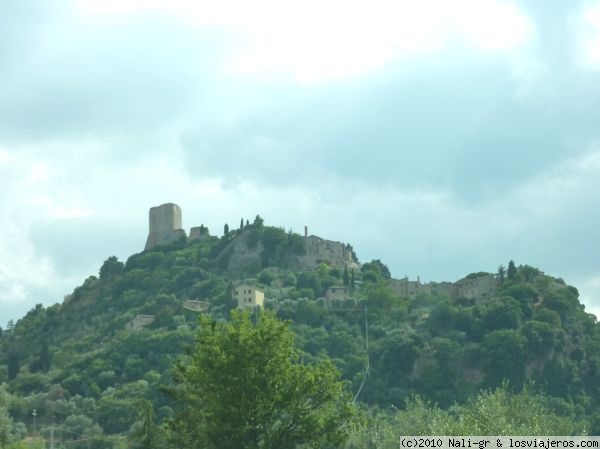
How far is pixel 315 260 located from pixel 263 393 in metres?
127

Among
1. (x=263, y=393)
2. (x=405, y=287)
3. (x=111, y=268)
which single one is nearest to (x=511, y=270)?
(x=405, y=287)

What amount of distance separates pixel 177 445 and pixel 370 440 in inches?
825

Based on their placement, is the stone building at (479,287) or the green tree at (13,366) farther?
the stone building at (479,287)

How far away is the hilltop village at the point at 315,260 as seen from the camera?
490 feet

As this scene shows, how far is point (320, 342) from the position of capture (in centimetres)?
13450

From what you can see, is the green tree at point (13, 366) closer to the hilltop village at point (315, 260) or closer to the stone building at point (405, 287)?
the hilltop village at point (315, 260)

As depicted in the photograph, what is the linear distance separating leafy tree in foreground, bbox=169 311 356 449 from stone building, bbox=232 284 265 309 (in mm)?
100113

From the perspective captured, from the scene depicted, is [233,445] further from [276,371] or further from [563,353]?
[563,353]

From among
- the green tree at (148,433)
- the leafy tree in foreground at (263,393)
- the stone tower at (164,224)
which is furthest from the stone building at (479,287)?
the leafy tree in foreground at (263,393)

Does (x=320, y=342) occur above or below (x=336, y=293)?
below

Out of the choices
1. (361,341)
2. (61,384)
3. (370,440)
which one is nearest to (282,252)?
(361,341)

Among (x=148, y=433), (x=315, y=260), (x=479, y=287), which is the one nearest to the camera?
(x=148, y=433)

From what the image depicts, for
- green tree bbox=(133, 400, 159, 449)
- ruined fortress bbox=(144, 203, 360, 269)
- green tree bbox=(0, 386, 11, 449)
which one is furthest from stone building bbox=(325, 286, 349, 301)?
green tree bbox=(133, 400, 159, 449)

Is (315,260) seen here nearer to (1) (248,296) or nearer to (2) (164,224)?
(1) (248,296)
